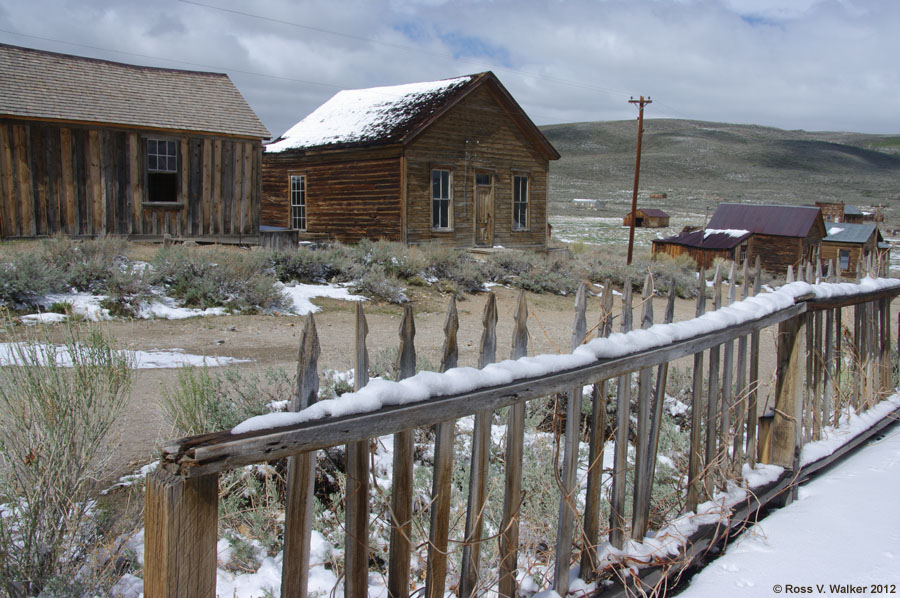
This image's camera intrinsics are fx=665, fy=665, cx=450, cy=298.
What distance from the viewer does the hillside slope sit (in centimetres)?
7975

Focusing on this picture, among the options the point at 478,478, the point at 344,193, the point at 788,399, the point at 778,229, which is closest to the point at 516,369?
the point at 478,478

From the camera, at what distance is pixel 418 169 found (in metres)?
17.7

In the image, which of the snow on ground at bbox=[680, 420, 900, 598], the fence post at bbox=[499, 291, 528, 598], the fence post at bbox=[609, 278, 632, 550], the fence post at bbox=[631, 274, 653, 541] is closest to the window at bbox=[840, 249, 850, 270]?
the snow on ground at bbox=[680, 420, 900, 598]

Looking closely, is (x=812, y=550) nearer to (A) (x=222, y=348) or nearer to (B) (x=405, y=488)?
(B) (x=405, y=488)

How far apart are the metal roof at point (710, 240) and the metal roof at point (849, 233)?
6129 mm

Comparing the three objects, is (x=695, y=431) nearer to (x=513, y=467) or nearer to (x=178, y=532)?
(x=513, y=467)

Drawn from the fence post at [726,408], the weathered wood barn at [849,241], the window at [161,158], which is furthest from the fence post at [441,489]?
the weathered wood barn at [849,241]

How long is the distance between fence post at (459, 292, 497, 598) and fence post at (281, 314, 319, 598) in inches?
22.9

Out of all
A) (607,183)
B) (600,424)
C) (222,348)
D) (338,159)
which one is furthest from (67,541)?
(607,183)

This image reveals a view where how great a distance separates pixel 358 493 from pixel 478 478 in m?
0.49

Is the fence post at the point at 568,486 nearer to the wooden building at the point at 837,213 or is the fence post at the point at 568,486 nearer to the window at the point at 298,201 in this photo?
the window at the point at 298,201

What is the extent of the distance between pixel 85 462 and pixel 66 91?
44.2 feet

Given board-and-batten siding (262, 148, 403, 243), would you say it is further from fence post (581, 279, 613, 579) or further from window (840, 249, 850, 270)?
window (840, 249, 850, 270)

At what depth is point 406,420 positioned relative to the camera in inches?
72.9
